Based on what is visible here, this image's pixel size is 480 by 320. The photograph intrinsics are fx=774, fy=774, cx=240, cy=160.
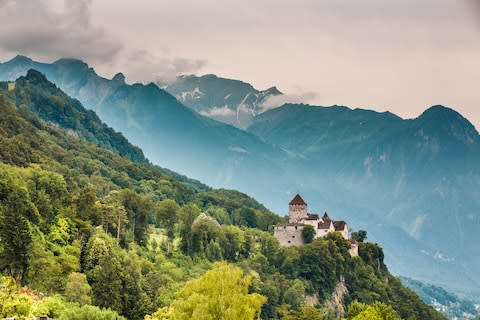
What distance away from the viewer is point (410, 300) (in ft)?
439

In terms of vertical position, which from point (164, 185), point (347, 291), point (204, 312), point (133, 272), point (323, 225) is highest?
point (164, 185)

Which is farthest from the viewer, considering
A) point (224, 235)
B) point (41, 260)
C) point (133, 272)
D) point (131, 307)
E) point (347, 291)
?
point (347, 291)

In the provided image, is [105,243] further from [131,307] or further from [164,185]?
[164,185]

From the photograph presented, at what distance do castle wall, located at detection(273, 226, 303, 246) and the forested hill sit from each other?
3065 mm

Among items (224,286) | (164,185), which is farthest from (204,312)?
(164,185)

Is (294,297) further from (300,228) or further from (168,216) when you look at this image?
(300,228)

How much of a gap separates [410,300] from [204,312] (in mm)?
97544

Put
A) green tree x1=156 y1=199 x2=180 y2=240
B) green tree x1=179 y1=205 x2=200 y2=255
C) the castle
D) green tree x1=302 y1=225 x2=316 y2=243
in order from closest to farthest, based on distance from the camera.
A: green tree x1=179 y1=205 x2=200 y2=255 < green tree x1=156 y1=199 x2=180 y2=240 < green tree x1=302 y1=225 x2=316 y2=243 < the castle

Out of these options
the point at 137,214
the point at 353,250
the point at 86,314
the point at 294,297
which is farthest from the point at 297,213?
the point at 86,314

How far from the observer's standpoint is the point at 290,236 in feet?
400

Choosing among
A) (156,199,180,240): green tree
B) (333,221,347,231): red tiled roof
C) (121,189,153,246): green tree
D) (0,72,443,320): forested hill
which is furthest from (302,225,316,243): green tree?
(121,189,153,246): green tree

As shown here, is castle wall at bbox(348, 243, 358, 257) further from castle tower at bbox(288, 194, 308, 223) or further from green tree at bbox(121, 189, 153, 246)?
green tree at bbox(121, 189, 153, 246)

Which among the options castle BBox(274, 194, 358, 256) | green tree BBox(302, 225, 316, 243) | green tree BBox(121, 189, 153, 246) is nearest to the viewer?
green tree BBox(121, 189, 153, 246)

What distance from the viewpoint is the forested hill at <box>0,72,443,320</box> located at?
48.8m
